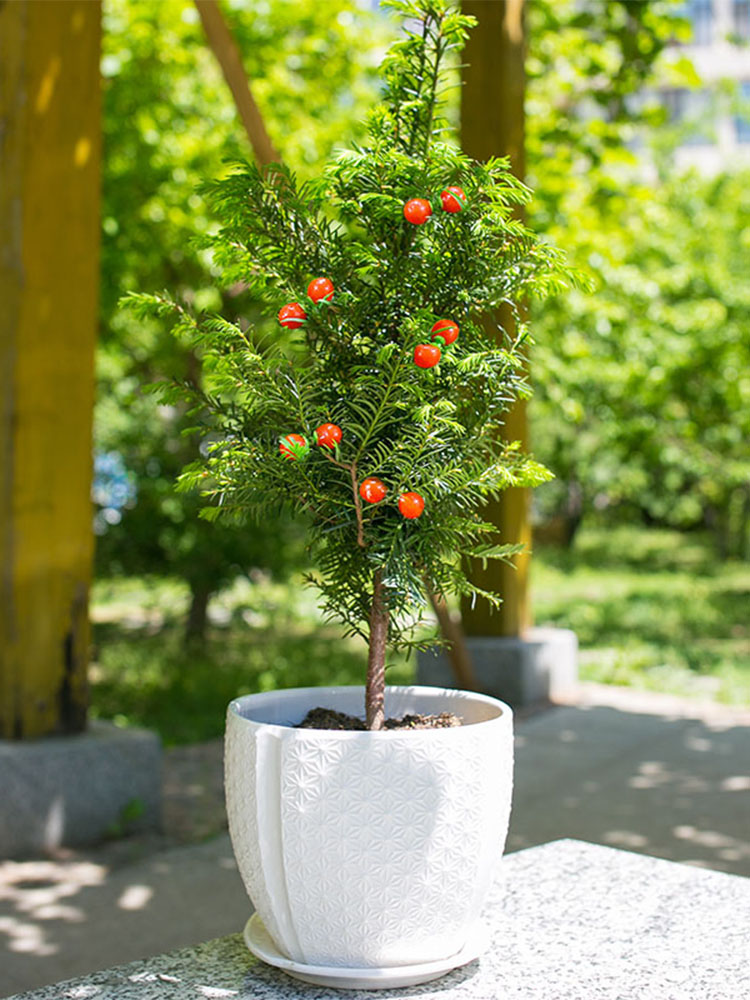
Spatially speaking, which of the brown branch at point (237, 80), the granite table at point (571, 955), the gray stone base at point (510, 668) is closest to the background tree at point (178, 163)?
the gray stone base at point (510, 668)

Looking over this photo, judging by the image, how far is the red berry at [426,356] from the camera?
171 cm

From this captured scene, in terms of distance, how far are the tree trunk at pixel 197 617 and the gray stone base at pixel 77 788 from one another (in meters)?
4.19

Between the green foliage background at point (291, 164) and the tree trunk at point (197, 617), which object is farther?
the tree trunk at point (197, 617)

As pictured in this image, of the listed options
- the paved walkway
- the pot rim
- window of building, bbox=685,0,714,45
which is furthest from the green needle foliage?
window of building, bbox=685,0,714,45

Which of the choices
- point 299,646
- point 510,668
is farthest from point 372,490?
point 299,646

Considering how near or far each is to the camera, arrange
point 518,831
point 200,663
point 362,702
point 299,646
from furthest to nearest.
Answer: point 299,646 → point 200,663 → point 518,831 → point 362,702

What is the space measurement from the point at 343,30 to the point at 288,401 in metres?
8.89

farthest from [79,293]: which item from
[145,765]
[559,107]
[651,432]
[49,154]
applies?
[651,432]

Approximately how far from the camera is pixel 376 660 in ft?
6.24

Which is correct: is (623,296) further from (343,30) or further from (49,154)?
(49,154)

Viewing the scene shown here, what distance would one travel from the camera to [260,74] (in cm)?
935

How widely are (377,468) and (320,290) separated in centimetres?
29

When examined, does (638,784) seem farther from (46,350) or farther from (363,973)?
(363,973)

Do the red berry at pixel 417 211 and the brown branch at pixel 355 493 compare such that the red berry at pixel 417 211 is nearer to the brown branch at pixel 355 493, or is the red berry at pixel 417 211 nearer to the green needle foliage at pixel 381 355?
the green needle foliage at pixel 381 355
